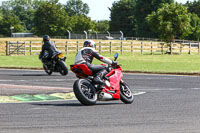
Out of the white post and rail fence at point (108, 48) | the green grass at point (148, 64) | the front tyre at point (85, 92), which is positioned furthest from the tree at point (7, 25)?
the front tyre at point (85, 92)

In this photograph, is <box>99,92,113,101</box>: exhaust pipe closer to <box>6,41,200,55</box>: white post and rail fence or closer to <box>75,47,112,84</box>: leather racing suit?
<box>75,47,112,84</box>: leather racing suit

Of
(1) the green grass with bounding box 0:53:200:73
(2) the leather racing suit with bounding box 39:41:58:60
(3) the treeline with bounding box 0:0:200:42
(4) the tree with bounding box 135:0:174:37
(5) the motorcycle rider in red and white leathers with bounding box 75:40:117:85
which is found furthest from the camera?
(4) the tree with bounding box 135:0:174:37

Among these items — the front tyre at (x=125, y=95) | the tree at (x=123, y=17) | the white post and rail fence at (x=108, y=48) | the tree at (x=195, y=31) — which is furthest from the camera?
the tree at (x=123, y=17)

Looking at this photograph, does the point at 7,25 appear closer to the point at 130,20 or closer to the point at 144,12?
the point at 130,20

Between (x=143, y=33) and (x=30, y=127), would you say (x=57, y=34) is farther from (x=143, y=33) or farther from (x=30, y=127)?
(x=30, y=127)

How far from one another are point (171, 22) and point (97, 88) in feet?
167

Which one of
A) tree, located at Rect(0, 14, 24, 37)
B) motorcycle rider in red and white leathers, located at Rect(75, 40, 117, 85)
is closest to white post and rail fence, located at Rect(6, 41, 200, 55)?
motorcycle rider in red and white leathers, located at Rect(75, 40, 117, 85)

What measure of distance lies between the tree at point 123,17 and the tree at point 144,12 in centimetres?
1945

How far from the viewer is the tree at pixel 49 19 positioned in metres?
114

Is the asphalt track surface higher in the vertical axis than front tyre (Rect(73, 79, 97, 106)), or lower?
lower

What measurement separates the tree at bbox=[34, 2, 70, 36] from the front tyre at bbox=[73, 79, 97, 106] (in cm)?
10282

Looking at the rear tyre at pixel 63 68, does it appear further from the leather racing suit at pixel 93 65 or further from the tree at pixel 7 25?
the tree at pixel 7 25

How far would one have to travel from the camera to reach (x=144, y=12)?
416 ft

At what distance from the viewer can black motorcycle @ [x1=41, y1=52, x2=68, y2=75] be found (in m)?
22.3
